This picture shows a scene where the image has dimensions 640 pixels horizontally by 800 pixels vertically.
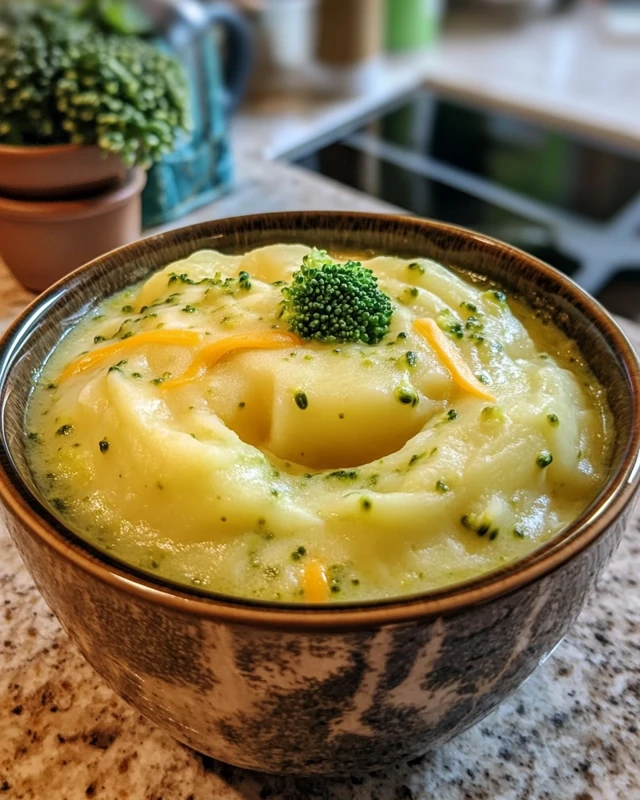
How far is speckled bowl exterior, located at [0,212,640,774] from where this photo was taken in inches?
25.2

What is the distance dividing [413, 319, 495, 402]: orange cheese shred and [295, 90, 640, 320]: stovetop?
1132mm

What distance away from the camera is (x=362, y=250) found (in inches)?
50.9

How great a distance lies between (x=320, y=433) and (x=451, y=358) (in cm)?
19

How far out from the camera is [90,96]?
1.70 metres

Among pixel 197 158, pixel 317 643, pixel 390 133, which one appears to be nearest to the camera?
pixel 317 643

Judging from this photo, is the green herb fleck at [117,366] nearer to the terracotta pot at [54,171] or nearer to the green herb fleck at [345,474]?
the green herb fleck at [345,474]

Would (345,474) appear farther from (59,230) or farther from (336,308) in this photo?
(59,230)

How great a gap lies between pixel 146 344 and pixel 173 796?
0.53 m

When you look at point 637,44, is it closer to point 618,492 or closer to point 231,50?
point 231,50

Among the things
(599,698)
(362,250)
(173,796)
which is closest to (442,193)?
(362,250)

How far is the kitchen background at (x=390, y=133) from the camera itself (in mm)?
2133

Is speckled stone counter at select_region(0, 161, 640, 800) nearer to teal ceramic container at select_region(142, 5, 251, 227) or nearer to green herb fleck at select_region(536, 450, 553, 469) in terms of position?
green herb fleck at select_region(536, 450, 553, 469)

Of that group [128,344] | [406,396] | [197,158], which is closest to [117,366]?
[128,344]

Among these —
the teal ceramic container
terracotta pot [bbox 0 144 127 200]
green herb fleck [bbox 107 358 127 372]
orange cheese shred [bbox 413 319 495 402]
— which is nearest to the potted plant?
terracotta pot [bbox 0 144 127 200]
